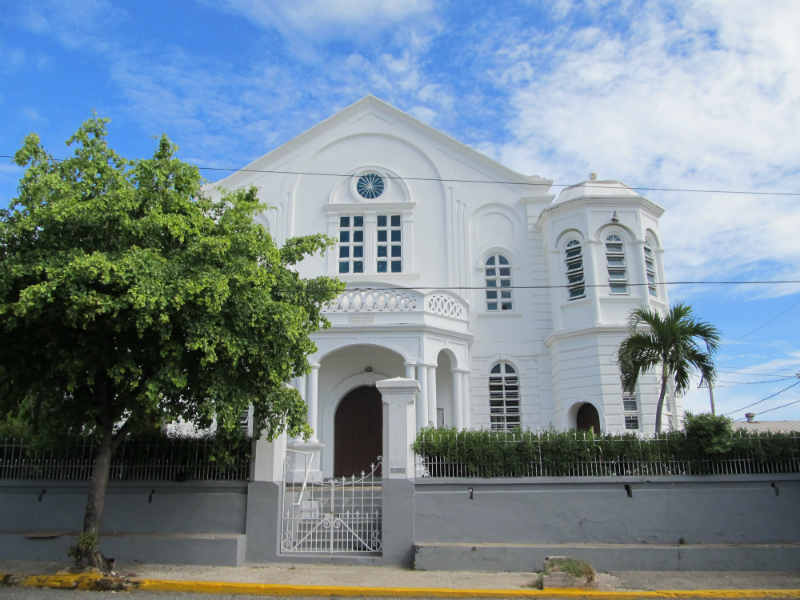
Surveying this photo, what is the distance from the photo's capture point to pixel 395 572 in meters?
10.2

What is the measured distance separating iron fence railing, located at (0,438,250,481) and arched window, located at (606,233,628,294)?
11065 millimetres

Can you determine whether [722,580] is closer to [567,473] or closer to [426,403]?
[567,473]

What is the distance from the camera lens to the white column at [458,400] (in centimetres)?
1681

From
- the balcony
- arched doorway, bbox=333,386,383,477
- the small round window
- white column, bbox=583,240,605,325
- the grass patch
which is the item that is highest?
the small round window

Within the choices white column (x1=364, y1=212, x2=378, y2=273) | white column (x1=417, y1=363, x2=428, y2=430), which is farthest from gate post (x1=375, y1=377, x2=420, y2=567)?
white column (x1=364, y1=212, x2=378, y2=273)

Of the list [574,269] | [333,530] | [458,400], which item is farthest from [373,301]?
[333,530]

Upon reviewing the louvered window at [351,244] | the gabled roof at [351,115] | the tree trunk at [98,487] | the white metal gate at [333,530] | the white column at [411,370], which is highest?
the gabled roof at [351,115]

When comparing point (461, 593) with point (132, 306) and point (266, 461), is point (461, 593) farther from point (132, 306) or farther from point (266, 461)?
point (132, 306)

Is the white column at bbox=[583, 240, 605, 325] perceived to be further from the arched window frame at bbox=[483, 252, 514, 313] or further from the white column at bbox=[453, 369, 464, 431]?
the white column at bbox=[453, 369, 464, 431]

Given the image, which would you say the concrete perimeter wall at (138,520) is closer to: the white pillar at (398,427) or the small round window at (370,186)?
the white pillar at (398,427)

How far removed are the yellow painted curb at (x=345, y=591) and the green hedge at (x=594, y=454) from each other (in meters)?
2.26

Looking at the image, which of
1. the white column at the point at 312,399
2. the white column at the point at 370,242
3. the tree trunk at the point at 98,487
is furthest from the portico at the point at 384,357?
the tree trunk at the point at 98,487

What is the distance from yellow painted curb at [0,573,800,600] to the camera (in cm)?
907

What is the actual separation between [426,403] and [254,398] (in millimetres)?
6308
